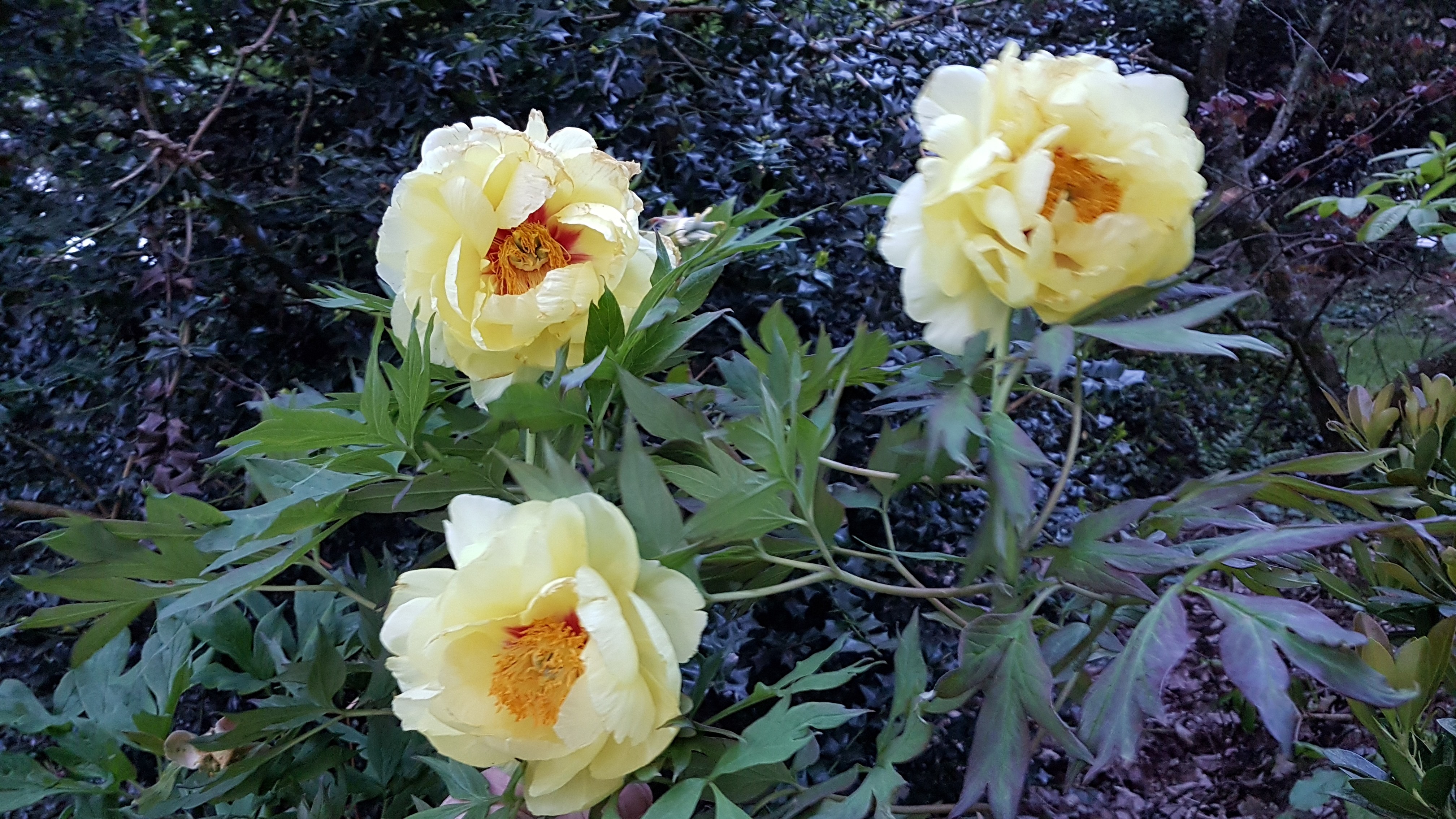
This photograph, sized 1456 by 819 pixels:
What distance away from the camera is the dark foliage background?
3.62ft

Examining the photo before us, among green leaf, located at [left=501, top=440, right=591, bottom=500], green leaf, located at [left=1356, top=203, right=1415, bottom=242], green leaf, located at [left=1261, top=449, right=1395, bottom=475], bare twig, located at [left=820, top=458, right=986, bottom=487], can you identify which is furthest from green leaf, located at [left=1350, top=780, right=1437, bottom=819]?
green leaf, located at [left=1356, top=203, right=1415, bottom=242]

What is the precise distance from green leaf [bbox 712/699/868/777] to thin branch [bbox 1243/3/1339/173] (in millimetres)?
2775

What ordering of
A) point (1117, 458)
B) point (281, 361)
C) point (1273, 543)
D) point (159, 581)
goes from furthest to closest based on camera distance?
point (1117, 458)
point (281, 361)
point (159, 581)
point (1273, 543)

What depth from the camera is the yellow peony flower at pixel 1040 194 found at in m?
0.43

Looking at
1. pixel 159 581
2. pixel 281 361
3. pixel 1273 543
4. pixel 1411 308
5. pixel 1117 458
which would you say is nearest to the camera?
pixel 1273 543

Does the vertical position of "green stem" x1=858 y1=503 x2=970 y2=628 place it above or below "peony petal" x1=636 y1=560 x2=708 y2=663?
below

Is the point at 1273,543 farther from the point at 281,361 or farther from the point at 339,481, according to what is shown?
the point at 281,361

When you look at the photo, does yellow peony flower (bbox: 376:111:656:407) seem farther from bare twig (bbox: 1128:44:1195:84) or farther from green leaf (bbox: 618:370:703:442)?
bare twig (bbox: 1128:44:1195:84)

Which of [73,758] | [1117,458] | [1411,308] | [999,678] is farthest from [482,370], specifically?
[1411,308]

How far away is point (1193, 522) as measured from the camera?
50cm

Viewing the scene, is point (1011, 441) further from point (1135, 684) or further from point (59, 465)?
point (59, 465)

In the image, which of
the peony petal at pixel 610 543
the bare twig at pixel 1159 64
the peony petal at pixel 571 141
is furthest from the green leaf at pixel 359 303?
the bare twig at pixel 1159 64

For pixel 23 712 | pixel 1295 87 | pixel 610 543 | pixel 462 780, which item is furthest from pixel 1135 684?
pixel 1295 87

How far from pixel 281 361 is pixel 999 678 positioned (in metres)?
1.07
